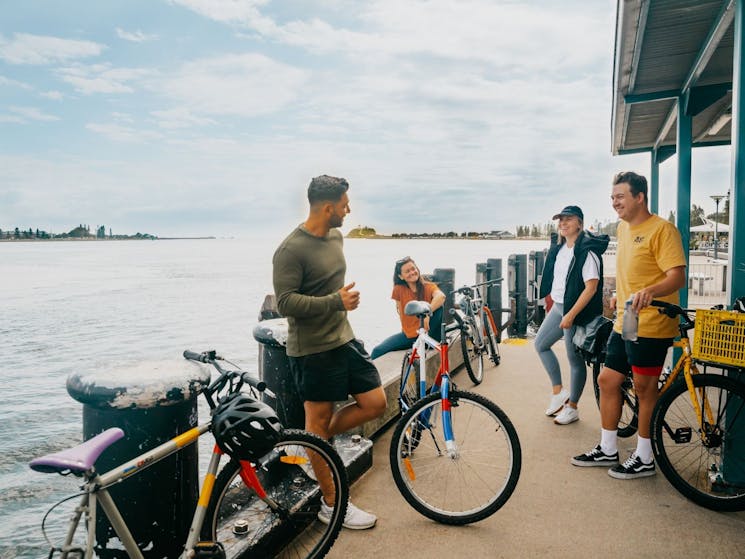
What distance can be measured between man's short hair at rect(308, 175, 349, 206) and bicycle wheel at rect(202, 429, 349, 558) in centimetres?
120

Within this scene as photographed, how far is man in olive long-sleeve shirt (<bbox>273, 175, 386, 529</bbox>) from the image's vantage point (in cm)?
296

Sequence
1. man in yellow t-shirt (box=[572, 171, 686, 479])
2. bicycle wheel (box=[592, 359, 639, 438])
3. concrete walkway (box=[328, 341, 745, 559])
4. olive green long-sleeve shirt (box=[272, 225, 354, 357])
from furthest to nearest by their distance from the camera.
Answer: bicycle wheel (box=[592, 359, 639, 438])
man in yellow t-shirt (box=[572, 171, 686, 479])
concrete walkway (box=[328, 341, 745, 559])
olive green long-sleeve shirt (box=[272, 225, 354, 357])

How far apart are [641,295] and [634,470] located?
4.37 feet

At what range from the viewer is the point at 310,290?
3.08 metres

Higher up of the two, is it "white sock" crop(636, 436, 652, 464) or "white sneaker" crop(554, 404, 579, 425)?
"white sock" crop(636, 436, 652, 464)

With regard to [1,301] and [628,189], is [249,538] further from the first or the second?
[1,301]

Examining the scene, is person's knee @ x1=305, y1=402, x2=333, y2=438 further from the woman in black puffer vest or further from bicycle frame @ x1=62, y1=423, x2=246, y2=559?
the woman in black puffer vest

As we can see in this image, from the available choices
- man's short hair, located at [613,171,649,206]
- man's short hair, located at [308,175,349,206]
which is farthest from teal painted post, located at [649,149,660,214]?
man's short hair, located at [308,175,349,206]

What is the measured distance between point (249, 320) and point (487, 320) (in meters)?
22.7

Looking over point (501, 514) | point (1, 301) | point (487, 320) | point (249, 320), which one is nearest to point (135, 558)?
point (501, 514)

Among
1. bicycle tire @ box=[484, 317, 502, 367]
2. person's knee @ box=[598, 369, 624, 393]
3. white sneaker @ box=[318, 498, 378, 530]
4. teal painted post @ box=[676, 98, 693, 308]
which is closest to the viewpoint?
white sneaker @ box=[318, 498, 378, 530]

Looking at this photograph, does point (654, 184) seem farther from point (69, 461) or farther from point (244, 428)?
point (69, 461)

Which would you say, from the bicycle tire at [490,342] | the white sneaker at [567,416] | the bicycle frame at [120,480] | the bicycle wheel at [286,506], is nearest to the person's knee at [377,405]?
the bicycle wheel at [286,506]

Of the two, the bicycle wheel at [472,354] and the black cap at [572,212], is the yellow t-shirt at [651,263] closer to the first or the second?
the black cap at [572,212]
